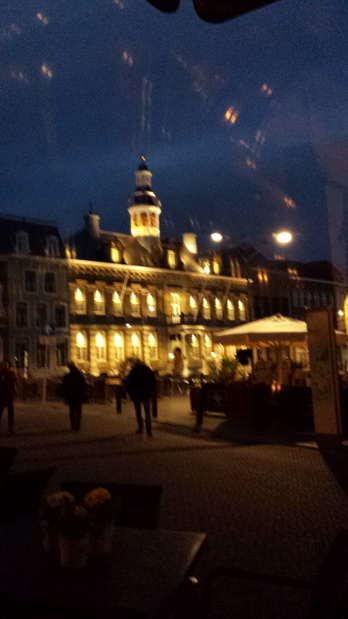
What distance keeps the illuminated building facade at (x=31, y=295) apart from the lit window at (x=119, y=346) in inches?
154

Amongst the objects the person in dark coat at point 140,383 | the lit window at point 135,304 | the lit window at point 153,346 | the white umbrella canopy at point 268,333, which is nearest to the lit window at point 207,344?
the lit window at point 153,346

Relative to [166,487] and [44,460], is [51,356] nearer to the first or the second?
[44,460]

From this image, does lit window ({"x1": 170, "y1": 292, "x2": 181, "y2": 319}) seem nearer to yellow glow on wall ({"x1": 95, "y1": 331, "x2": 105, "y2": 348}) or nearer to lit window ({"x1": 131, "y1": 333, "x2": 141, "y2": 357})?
lit window ({"x1": 131, "y1": 333, "x2": 141, "y2": 357})

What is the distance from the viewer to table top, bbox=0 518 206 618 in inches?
105

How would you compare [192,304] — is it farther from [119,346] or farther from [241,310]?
[119,346]

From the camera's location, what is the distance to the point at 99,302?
141ft

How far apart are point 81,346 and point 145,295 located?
6538 millimetres

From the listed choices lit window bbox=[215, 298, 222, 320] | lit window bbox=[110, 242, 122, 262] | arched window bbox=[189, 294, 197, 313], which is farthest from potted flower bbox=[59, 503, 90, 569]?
lit window bbox=[215, 298, 222, 320]

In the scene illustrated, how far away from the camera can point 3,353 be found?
39062mm

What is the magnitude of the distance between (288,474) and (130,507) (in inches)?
245

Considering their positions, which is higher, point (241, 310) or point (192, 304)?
point (192, 304)

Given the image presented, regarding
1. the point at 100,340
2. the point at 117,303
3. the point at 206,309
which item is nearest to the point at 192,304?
the point at 206,309

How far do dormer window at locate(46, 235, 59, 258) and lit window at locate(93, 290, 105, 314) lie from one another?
12.1 feet

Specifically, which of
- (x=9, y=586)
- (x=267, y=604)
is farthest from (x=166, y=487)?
(x=9, y=586)
